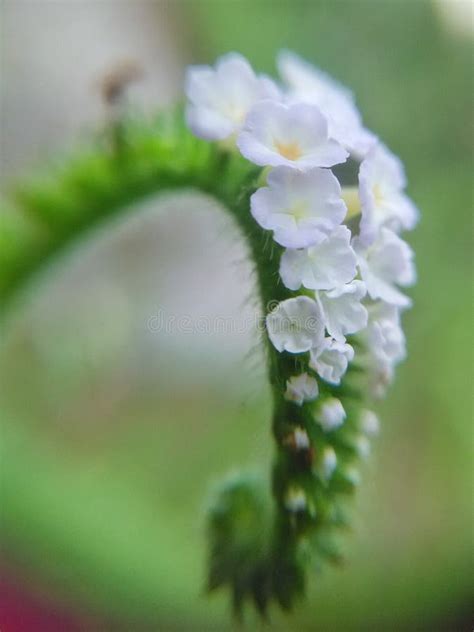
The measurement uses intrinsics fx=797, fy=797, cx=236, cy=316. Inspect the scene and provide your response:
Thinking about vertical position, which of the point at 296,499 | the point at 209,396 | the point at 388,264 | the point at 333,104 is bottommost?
the point at 296,499

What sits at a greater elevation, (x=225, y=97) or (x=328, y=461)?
(x=225, y=97)

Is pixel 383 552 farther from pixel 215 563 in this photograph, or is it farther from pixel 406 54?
pixel 406 54

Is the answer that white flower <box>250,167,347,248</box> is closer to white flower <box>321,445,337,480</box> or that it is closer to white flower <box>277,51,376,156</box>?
white flower <box>277,51,376,156</box>

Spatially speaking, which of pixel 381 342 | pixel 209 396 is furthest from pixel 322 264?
pixel 209 396

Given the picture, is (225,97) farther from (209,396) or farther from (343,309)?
(209,396)

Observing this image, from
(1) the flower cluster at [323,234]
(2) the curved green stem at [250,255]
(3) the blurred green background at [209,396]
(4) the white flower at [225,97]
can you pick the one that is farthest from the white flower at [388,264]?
(3) the blurred green background at [209,396]

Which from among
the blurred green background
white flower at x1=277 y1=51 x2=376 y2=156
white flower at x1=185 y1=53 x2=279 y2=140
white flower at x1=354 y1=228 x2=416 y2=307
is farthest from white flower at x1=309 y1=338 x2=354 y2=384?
the blurred green background

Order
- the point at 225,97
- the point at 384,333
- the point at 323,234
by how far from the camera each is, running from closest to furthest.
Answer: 1. the point at 323,234
2. the point at 384,333
3. the point at 225,97
